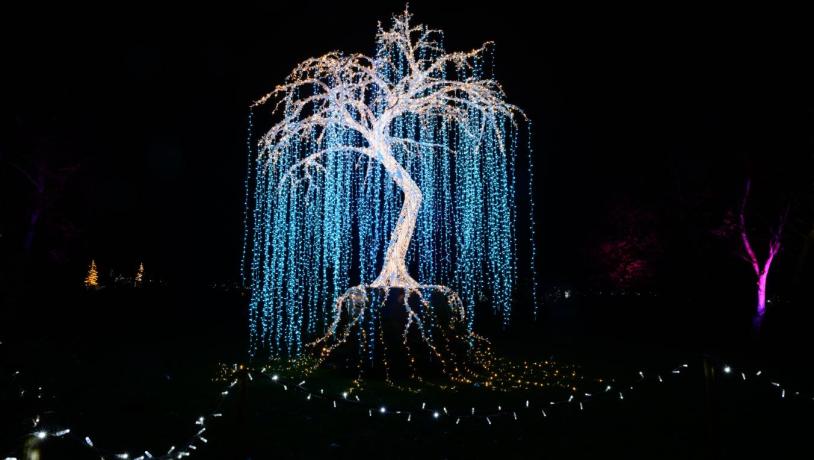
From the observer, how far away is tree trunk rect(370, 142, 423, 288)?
9098mm

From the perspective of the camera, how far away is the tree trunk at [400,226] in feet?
29.8

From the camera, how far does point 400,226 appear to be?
9195 millimetres
